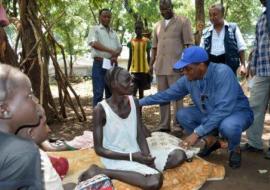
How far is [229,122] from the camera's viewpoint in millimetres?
4336

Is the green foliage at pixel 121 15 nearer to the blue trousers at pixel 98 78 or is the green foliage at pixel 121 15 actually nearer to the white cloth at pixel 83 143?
the blue trousers at pixel 98 78

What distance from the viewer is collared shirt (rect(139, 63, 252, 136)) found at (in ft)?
14.3

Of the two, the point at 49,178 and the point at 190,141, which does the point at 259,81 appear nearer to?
the point at 190,141

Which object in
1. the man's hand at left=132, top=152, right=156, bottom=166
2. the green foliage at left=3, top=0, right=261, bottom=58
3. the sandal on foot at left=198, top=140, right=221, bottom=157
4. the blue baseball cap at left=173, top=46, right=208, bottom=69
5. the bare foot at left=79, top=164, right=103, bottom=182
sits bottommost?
the sandal on foot at left=198, top=140, right=221, bottom=157

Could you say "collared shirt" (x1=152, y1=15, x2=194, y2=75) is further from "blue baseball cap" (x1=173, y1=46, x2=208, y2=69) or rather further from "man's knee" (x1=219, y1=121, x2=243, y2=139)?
"man's knee" (x1=219, y1=121, x2=243, y2=139)

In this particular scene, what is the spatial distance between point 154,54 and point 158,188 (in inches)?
124

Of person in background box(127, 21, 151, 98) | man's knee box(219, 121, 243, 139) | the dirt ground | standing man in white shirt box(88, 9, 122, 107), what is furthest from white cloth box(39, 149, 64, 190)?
person in background box(127, 21, 151, 98)

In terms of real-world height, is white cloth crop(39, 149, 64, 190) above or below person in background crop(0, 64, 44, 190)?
below

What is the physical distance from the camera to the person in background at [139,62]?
805 cm

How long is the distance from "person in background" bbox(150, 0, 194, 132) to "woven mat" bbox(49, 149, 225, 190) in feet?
6.10

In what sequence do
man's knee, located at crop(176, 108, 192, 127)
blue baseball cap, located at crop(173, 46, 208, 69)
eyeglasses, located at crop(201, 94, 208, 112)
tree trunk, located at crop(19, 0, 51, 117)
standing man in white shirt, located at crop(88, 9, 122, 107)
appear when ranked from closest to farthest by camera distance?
blue baseball cap, located at crop(173, 46, 208, 69), eyeglasses, located at crop(201, 94, 208, 112), man's knee, located at crop(176, 108, 192, 127), standing man in white shirt, located at crop(88, 9, 122, 107), tree trunk, located at crop(19, 0, 51, 117)

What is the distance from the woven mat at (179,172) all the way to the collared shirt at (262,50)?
1.20 metres

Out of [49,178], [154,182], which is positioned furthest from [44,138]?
[154,182]

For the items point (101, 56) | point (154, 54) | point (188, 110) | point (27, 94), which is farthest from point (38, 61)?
point (27, 94)
